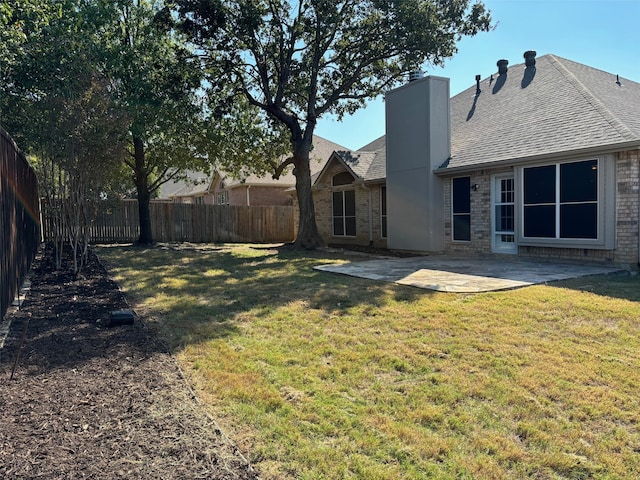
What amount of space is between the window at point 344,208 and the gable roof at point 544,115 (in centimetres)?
489

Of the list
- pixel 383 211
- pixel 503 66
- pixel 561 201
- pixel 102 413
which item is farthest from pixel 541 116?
pixel 102 413

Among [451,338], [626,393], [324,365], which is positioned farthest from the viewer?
[451,338]

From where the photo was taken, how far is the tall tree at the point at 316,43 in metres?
14.1

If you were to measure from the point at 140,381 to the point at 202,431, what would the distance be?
111cm

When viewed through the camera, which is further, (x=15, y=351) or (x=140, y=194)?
(x=140, y=194)

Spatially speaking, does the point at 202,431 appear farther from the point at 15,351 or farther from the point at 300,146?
the point at 300,146

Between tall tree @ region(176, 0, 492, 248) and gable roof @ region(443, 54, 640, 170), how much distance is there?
7.64 ft

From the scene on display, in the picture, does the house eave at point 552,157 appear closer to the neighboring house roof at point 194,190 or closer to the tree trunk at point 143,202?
the tree trunk at point 143,202

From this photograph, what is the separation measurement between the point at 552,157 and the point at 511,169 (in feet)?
4.52

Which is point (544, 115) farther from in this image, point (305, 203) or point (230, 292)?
point (230, 292)

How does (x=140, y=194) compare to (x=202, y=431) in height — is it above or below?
above

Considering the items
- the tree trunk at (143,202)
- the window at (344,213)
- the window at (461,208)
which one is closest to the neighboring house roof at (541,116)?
the window at (461,208)

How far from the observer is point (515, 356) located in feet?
14.4

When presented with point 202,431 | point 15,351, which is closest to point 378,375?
point 202,431
